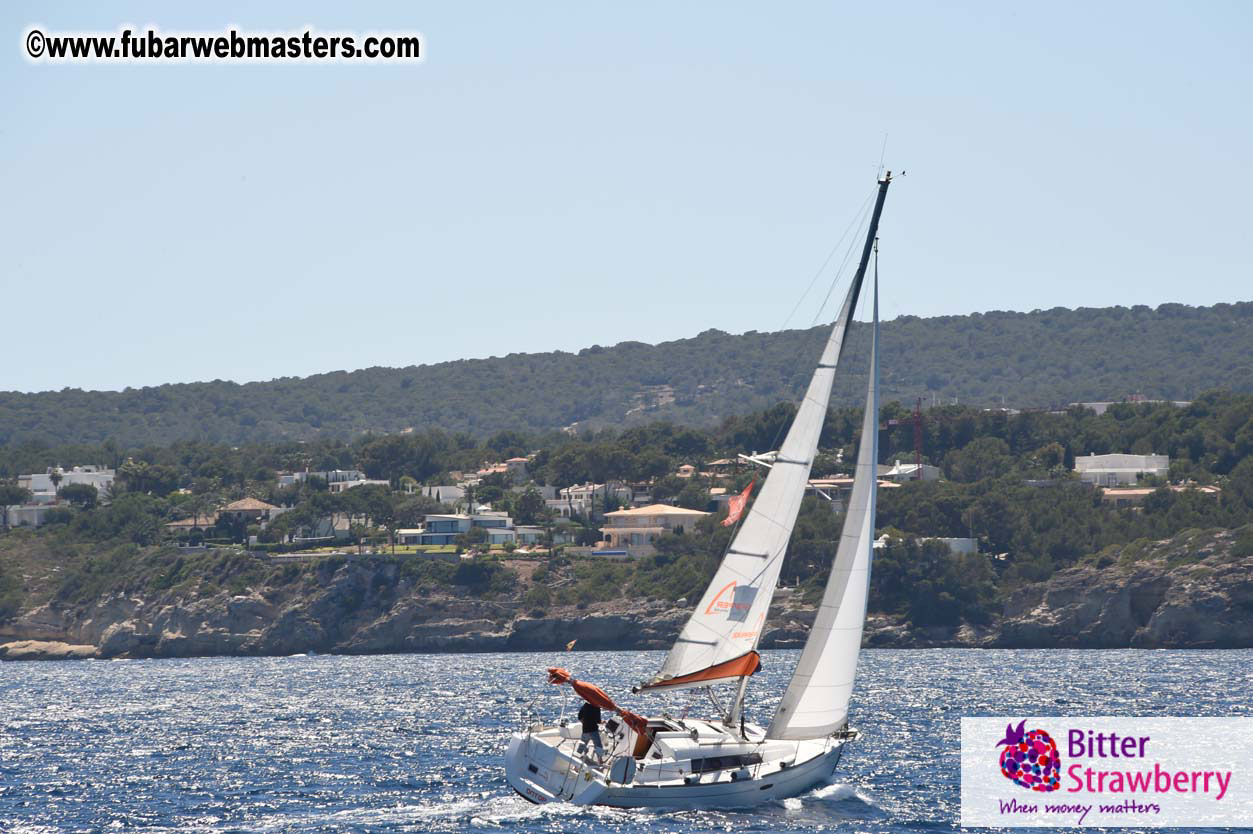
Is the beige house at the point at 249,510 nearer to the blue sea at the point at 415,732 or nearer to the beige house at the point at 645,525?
the beige house at the point at 645,525

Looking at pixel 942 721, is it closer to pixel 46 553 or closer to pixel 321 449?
pixel 46 553

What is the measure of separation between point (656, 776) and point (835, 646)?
4631mm

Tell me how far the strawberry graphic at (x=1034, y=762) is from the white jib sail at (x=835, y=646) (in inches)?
173

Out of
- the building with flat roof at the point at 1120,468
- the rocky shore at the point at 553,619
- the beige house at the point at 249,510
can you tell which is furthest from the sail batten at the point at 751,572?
the beige house at the point at 249,510

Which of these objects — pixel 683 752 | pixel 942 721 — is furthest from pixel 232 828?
pixel 942 721

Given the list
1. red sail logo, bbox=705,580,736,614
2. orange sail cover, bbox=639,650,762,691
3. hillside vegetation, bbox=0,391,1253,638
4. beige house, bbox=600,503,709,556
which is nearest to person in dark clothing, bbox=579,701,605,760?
orange sail cover, bbox=639,650,762,691

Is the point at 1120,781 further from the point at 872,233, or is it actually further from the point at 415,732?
the point at 415,732

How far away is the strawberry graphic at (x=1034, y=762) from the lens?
36.5 meters

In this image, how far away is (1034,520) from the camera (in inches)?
4205

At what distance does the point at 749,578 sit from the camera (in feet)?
115

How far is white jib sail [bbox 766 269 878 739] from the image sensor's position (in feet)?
117

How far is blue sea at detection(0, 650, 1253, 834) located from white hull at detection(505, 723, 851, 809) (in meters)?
0.35

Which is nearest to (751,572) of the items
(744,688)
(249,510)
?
(744,688)

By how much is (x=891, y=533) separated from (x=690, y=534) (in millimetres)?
13805
